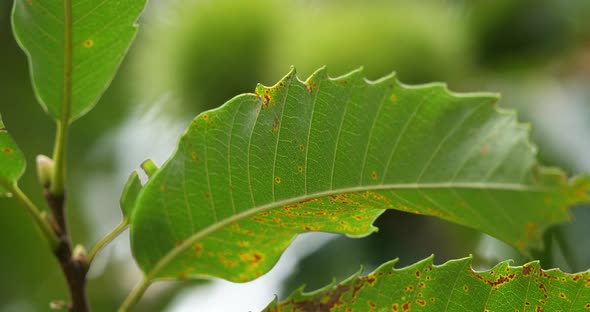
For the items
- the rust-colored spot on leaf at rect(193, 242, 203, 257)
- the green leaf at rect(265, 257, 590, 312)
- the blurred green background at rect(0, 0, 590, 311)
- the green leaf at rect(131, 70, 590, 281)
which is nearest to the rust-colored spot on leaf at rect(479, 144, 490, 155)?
the green leaf at rect(131, 70, 590, 281)

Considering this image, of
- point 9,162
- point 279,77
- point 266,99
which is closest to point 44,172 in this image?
point 9,162

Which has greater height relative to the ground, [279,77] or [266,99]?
[279,77]

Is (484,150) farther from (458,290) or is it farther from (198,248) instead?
(198,248)

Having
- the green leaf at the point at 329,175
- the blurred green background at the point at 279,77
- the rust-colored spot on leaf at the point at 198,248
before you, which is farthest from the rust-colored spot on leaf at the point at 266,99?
the blurred green background at the point at 279,77

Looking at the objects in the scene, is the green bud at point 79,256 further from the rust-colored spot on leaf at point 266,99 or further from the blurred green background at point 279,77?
the blurred green background at point 279,77

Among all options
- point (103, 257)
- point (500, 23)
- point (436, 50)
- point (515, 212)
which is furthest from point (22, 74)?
point (515, 212)

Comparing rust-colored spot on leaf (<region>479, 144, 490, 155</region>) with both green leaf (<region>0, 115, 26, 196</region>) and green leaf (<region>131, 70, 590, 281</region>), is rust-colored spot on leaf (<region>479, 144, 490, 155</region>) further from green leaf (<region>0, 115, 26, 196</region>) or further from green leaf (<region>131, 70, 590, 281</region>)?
green leaf (<region>0, 115, 26, 196</region>)
